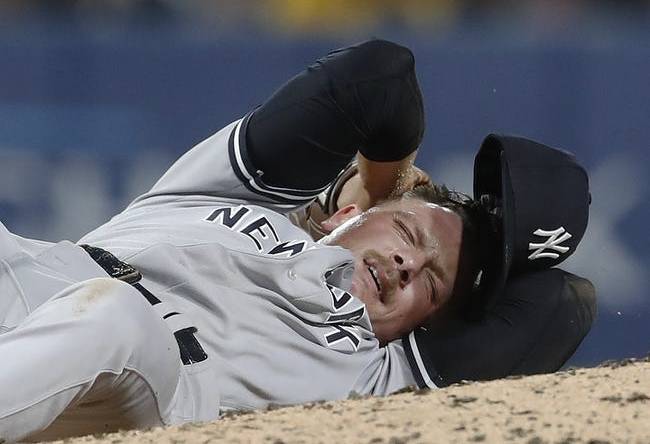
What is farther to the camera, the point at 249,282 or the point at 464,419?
the point at 249,282

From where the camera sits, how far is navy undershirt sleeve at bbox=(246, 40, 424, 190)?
199cm

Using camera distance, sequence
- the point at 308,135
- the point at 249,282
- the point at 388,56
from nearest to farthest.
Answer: the point at 249,282
the point at 308,135
the point at 388,56

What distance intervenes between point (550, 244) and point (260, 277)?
529 mm

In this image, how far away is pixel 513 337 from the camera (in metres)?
2.00

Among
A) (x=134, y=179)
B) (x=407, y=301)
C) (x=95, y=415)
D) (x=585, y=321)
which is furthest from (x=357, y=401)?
(x=134, y=179)

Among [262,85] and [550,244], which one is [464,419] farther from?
[262,85]

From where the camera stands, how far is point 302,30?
2.91 m

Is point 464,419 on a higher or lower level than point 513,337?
higher

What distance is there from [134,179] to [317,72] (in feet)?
2.84

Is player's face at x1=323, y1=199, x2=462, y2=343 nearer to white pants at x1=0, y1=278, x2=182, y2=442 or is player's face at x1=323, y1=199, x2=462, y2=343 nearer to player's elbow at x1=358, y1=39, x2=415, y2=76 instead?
player's elbow at x1=358, y1=39, x2=415, y2=76

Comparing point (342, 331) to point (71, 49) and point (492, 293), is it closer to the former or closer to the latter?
point (492, 293)

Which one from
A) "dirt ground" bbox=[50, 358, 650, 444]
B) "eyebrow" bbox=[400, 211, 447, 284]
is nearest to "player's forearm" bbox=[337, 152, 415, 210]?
"eyebrow" bbox=[400, 211, 447, 284]

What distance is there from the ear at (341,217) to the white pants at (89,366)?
69cm

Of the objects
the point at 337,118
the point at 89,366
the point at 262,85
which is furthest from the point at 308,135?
the point at 262,85
